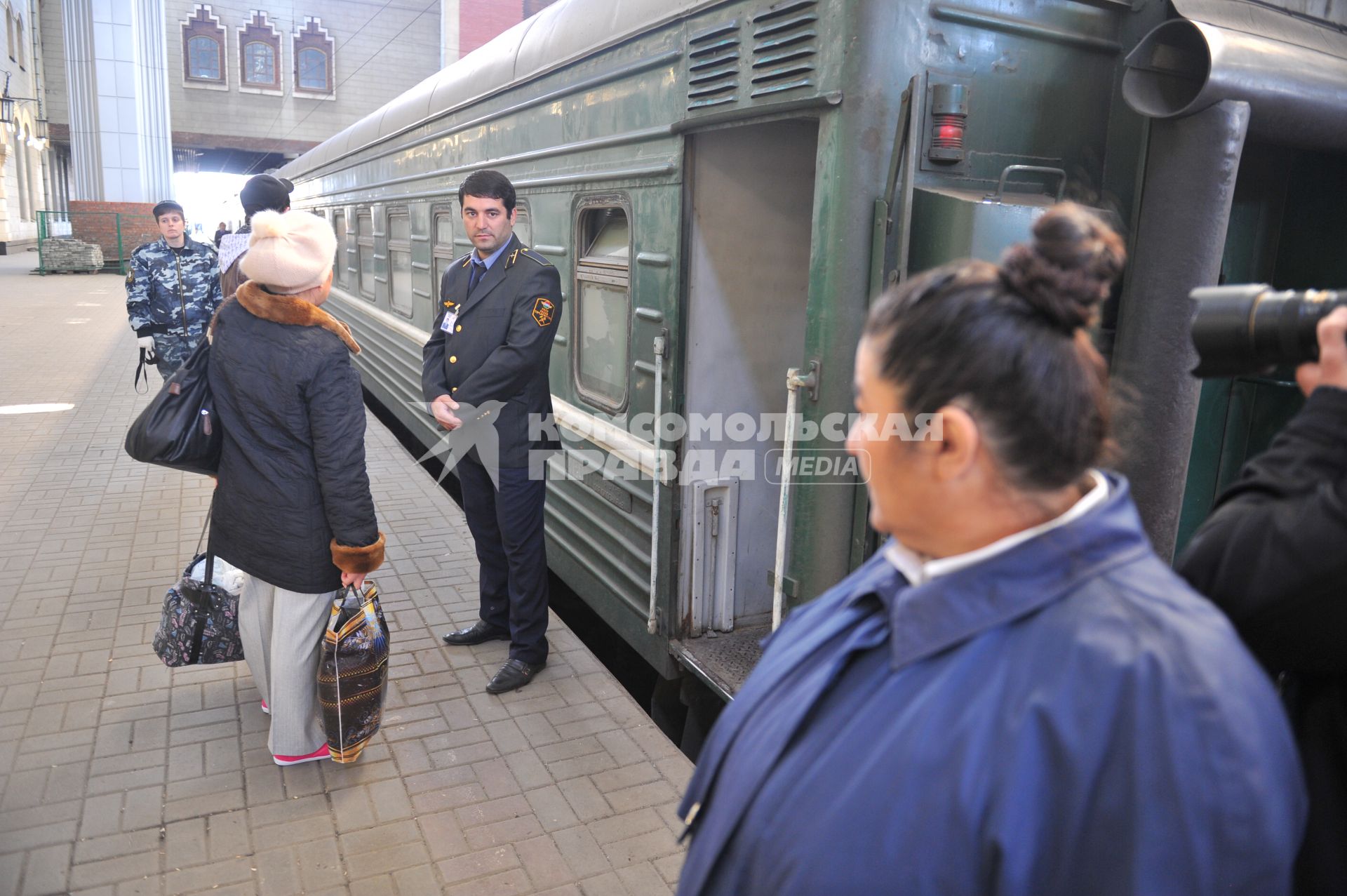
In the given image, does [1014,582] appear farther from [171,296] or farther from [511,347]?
[171,296]

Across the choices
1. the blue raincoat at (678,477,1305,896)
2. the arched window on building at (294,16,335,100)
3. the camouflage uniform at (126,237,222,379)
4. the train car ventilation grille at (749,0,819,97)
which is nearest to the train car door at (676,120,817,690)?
the train car ventilation grille at (749,0,819,97)

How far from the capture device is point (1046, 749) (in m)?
0.92

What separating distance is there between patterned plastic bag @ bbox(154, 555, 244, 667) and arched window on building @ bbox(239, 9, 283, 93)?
35792 millimetres

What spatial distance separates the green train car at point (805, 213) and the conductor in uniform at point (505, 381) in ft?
1.50

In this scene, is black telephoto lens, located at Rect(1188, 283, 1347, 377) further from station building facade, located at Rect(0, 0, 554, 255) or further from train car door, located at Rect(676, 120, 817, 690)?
station building facade, located at Rect(0, 0, 554, 255)

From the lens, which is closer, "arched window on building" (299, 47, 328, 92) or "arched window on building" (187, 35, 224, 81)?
"arched window on building" (187, 35, 224, 81)

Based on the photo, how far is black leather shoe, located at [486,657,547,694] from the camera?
3955 mm

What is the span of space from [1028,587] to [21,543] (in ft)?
20.5

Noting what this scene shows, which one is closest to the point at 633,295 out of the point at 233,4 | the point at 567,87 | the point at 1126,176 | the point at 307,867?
the point at 567,87

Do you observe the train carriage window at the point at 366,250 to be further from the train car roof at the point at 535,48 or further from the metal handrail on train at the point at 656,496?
the metal handrail on train at the point at 656,496

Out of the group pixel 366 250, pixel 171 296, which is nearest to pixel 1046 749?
pixel 171 296

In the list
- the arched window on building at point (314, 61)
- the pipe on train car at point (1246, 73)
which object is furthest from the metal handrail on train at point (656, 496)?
the arched window on building at point (314, 61)

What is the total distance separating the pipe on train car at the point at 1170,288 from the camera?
99.7 inches

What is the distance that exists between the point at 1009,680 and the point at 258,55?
128 feet
